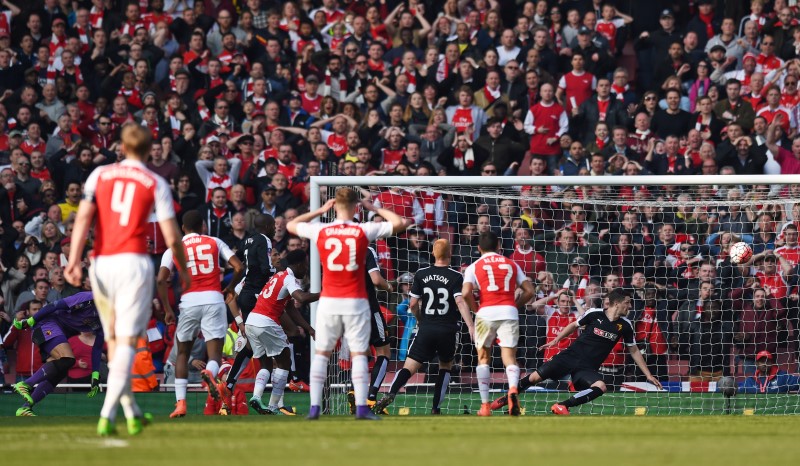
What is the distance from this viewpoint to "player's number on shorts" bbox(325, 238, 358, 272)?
1091 cm

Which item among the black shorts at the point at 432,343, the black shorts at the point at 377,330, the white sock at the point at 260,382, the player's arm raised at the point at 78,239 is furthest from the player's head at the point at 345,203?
the white sock at the point at 260,382

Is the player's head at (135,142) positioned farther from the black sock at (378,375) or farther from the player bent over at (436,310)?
the black sock at (378,375)

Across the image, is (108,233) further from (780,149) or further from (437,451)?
(780,149)


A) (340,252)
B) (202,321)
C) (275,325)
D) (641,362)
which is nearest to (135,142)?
(340,252)

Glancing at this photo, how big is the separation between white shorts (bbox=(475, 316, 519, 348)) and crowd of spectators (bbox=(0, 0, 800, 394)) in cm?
274

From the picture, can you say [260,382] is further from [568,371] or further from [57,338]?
[568,371]

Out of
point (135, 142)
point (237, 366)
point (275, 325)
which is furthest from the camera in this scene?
point (237, 366)

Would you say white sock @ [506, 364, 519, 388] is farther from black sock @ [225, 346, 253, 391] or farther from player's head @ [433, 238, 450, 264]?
black sock @ [225, 346, 253, 391]

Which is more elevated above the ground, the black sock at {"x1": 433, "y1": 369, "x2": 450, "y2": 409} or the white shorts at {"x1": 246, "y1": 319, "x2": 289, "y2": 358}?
the white shorts at {"x1": 246, "y1": 319, "x2": 289, "y2": 358}

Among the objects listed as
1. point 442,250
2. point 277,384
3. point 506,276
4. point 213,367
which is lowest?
point 277,384

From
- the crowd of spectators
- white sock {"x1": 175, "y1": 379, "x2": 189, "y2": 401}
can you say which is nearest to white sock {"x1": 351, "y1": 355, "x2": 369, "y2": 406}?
white sock {"x1": 175, "y1": 379, "x2": 189, "y2": 401}

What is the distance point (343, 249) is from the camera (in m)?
10.9

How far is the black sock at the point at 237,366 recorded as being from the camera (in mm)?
14602

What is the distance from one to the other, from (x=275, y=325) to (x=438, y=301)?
192cm
